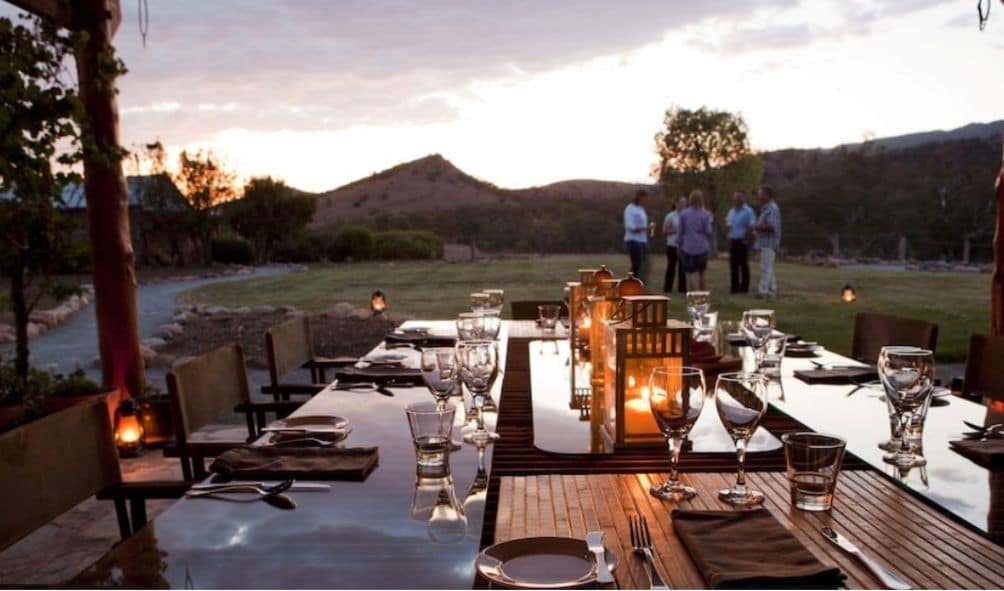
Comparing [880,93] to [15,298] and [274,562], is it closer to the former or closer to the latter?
[15,298]

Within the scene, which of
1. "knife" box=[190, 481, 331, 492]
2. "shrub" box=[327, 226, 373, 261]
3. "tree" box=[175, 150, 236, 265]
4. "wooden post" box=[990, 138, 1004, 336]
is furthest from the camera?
"shrub" box=[327, 226, 373, 261]

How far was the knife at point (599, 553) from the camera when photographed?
0.95 m

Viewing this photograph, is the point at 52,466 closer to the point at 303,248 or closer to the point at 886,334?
the point at 886,334

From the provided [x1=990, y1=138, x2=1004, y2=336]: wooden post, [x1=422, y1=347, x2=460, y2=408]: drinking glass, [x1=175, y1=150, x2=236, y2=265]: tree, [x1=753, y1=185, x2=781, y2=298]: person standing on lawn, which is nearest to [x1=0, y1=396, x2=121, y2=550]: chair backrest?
[x1=422, y1=347, x2=460, y2=408]: drinking glass

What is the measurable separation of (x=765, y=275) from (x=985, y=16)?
8309mm

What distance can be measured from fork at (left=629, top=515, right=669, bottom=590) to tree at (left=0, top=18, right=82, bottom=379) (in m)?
3.53

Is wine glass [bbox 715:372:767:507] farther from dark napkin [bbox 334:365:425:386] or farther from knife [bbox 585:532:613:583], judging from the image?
dark napkin [bbox 334:365:425:386]

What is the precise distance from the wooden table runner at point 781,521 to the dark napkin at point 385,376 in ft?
3.74

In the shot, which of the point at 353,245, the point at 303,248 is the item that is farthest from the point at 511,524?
the point at 303,248

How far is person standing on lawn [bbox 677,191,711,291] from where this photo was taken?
10.9m

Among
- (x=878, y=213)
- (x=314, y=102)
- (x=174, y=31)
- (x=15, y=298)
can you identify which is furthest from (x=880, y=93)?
(x=878, y=213)

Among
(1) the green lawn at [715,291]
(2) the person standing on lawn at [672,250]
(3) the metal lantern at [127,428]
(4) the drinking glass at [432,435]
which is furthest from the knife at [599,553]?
(2) the person standing on lawn at [672,250]

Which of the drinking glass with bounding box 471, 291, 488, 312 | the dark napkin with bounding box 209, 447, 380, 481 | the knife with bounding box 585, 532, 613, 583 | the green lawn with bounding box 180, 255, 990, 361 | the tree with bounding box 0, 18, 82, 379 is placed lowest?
the green lawn with bounding box 180, 255, 990, 361

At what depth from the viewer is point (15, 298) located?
428 cm
